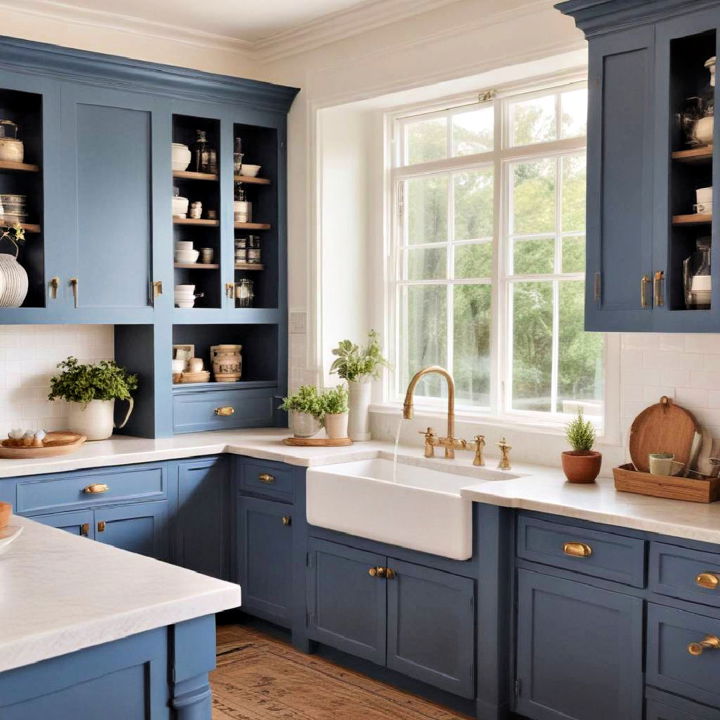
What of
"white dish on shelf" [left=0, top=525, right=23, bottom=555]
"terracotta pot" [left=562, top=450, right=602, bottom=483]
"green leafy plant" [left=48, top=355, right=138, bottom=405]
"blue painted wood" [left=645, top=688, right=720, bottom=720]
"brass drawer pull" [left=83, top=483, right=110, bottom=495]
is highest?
"green leafy plant" [left=48, top=355, right=138, bottom=405]

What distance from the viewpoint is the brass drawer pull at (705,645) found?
296 cm

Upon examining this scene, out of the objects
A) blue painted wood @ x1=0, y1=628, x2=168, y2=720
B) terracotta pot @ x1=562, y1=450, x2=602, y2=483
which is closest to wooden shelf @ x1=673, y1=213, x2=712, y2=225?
terracotta pot @ x1=562, y1=450, x2=602, y2=483

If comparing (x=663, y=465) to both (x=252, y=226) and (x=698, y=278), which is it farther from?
(x=252, y=226)

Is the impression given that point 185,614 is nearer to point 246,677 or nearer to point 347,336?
point 246,677

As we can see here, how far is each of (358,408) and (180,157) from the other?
1574mm

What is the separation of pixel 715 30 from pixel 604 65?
416 mm

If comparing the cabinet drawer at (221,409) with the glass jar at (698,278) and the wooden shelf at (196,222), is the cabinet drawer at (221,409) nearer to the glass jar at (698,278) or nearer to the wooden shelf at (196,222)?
the wooden shelf at (196,222)

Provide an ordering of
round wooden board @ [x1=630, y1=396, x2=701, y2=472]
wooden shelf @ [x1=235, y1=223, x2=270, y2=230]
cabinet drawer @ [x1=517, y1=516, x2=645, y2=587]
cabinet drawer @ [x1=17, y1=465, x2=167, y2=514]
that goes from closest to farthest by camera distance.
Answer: cabinet drawer @ [x1=517, y1=516, x2=645, y2=587] < round wooden board @ [x1=630, y1=396, x2=701, y2=472] < cabinet drawer @ [x1=17, y1=465, x2=167, y2=514] < wooden shelf @ [x1=235, y1=223, x2=270, y2=230]

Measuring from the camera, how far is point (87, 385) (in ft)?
15.9

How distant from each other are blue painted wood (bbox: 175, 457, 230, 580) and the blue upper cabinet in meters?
2.07

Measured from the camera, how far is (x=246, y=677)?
13.9 ft

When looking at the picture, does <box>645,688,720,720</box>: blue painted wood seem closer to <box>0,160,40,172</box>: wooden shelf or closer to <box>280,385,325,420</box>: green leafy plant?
<box>280,385,325,420</box>: green leafy plant

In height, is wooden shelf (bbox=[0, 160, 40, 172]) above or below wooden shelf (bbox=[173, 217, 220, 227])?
above

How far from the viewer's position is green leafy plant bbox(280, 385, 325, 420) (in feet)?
15.8
